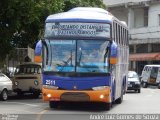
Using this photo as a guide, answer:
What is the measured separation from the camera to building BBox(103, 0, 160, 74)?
188 ft

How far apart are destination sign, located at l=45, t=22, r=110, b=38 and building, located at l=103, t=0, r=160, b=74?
1417 inches

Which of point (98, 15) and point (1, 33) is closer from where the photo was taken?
point (98, 15)

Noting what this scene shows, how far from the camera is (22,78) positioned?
2845 cm

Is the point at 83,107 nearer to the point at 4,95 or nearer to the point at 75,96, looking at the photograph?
the point at 75,96

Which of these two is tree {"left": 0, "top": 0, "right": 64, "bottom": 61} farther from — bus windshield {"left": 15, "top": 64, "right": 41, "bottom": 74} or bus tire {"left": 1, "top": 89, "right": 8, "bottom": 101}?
bus tire {"left": 1, "top": 89, "right": 8, "bottom": 101}

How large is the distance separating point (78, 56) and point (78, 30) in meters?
1.03

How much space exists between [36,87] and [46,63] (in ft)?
28.5

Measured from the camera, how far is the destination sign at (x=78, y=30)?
786 inches

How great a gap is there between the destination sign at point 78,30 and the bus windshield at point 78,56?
10.7 inches

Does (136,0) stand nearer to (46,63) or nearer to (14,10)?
(14,10)

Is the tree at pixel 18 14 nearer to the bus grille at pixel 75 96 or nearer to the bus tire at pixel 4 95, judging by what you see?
the bus tire at pixel 4 95

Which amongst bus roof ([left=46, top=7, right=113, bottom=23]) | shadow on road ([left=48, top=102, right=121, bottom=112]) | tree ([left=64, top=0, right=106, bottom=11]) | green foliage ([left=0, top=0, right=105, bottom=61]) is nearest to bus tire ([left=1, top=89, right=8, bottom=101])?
green foliage ([left=0, top=0, right=105, bottom=61])

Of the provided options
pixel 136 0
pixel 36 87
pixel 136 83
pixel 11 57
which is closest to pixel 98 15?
pixel 36 87

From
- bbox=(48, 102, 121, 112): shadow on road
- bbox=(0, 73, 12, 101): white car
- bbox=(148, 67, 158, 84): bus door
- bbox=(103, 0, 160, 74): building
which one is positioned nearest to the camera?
bbox=(48, 102, 121, 112): shadow on road
